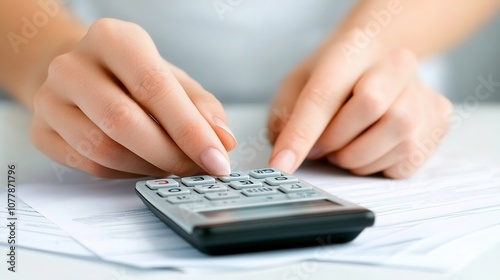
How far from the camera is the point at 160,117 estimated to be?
1.49 ft

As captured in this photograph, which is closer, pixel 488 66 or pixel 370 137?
pixel 370 137

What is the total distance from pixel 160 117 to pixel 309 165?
7.5 inches

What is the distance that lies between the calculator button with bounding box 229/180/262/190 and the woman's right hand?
3 centimetres

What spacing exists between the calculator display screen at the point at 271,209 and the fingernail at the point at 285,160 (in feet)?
0.50

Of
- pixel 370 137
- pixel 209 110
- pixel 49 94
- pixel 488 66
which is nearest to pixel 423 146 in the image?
pixel 370 137

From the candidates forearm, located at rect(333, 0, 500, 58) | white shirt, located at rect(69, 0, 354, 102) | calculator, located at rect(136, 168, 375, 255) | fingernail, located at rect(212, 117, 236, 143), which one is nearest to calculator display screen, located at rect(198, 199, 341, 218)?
calculator, located at rect(136, 168, 375, 255)

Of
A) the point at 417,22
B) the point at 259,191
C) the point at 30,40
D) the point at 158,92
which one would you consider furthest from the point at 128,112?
the point at 417,22

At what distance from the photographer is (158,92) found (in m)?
0.45

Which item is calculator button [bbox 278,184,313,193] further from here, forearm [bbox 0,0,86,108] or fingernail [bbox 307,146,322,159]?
forearm [bbox 0,0,86,108]

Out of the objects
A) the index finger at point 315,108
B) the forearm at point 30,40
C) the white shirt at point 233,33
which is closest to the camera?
the index finger at point 315,108

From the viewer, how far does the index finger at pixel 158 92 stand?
0.43 m

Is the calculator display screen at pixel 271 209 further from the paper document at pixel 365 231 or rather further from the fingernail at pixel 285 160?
the fingernail at pixel 285 160

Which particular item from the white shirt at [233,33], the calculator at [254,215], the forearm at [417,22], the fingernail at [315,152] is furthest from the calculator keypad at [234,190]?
the white shirt at [233,33]

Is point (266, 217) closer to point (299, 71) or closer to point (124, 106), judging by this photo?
point (124, 106)
